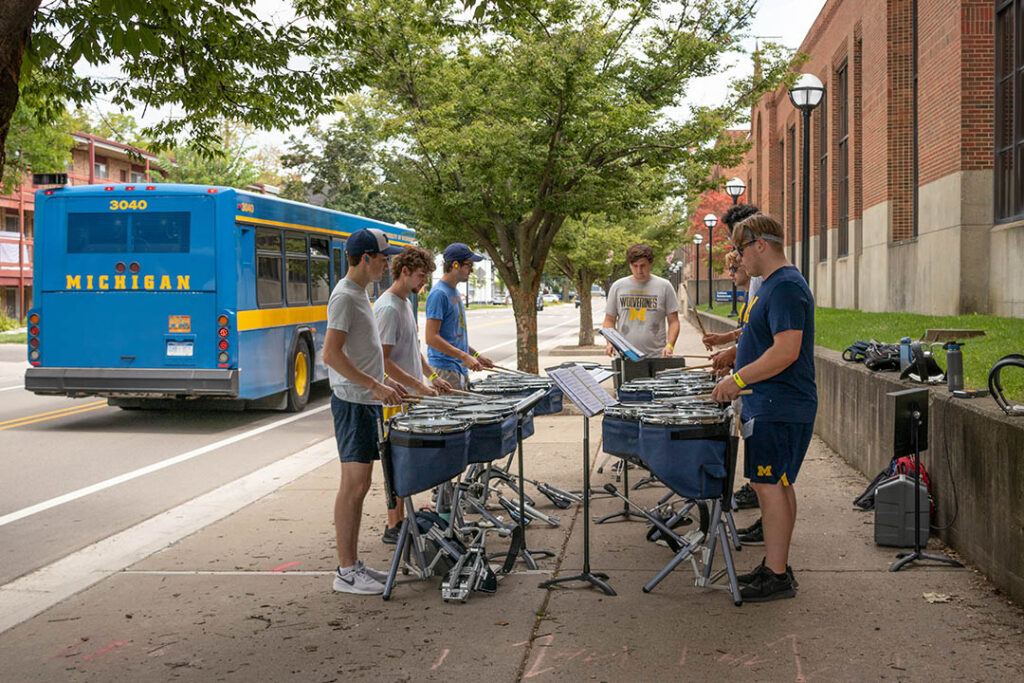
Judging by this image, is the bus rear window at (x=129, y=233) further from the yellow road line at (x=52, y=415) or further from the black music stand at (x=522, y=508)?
the black music stand at (x=522, y=508)

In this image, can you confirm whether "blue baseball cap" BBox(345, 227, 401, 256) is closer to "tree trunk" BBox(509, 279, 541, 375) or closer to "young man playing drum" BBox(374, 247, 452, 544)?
"young man playing drum" BBox(374, 247, 452, 544)

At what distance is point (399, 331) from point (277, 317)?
8541 mm

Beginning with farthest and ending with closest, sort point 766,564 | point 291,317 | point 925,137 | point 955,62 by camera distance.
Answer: point 925,137 < point 955,62 < point 291,317 < point 766,564

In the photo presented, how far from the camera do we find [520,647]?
4.86 metres

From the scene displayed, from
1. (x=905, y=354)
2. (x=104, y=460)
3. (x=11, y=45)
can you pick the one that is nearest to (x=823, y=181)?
(x=905, y=354)

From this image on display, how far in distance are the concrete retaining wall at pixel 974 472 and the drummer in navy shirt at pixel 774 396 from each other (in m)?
0.97

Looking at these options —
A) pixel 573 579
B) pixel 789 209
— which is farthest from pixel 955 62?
pixel 789 209

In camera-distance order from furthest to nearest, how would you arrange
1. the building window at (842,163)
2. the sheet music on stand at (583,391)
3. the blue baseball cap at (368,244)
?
the building window at (842,163)
the blue baseball cap at (368,244)
the sheet music on stand at (583,391)

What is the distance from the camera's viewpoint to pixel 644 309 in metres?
9.41

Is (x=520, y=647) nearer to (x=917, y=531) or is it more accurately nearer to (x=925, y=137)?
(x=917, y=531)

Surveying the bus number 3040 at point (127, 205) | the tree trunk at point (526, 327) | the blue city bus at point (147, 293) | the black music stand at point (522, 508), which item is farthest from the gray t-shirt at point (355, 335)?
the tree trunk at point (526, 327)

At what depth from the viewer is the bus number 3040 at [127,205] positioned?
1377 centimetres

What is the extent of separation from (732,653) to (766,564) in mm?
999

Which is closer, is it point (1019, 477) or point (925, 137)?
point (1019, 477)
